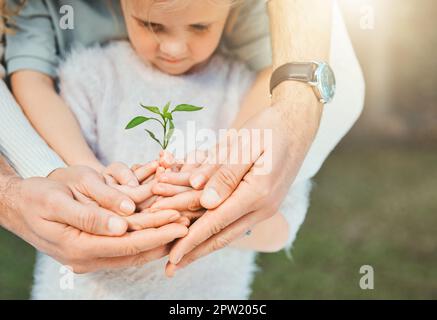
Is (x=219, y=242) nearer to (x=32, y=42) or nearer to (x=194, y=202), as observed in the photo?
(x=194, y=202)

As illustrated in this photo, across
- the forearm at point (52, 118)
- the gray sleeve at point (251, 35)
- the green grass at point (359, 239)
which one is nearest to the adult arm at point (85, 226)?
the forearm at point (52, 118)

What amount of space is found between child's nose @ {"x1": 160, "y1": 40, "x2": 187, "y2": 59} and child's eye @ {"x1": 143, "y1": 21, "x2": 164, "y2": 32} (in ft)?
0.08

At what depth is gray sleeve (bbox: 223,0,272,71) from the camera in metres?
1.24

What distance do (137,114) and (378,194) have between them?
1053mm

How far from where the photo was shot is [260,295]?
1.70 meters

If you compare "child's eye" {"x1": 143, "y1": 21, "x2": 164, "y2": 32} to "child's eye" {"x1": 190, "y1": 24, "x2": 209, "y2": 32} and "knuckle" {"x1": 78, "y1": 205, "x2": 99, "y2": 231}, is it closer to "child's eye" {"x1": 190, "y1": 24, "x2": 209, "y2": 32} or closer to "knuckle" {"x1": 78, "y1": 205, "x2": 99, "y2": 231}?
"child's eye" {"x1": 190, "y1": 24, "x2": 209, "y2": 32}

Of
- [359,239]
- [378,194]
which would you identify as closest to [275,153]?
[359,239]

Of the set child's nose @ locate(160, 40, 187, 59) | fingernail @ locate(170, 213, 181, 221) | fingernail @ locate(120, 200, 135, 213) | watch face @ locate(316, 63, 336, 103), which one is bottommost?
fingernail @ locate(170, 213, 181, 221)

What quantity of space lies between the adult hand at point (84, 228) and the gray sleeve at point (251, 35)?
40 cm

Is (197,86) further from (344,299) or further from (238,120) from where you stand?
(344,299)

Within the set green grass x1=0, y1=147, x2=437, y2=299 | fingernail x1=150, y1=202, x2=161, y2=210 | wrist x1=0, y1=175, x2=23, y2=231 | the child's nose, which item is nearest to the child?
the child's nose


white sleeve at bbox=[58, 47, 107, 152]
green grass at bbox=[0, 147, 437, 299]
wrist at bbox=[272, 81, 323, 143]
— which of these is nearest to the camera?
wrist at bbox=[272, 81, 323, 143]

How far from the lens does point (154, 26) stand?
1.14m
